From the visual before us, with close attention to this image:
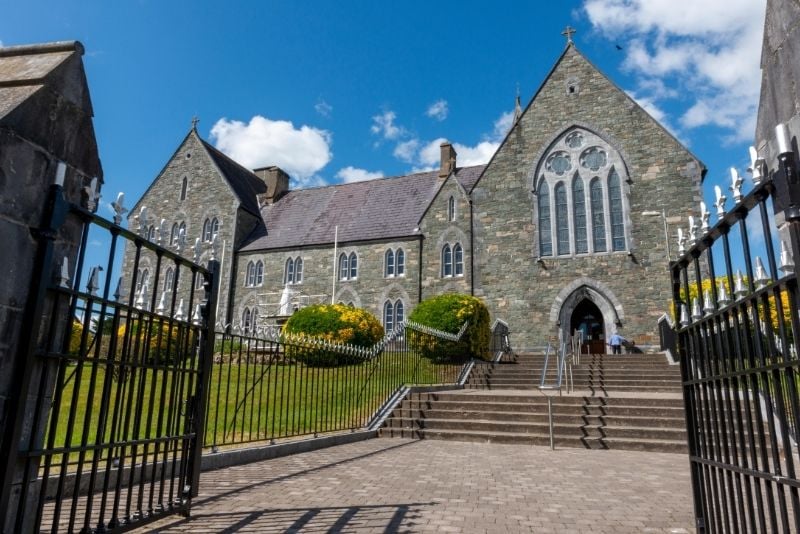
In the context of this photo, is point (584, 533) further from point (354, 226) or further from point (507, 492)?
point (354, 226)

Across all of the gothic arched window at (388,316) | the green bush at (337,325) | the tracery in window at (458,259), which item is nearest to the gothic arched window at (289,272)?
the gothic arched window at (388,316)

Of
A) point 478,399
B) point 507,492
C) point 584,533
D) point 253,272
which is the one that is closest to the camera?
point 584,533

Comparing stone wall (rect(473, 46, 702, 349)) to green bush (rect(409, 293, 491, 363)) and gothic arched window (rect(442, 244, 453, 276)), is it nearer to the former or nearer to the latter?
gothic arched window (rect(442, 244, 453, 276))

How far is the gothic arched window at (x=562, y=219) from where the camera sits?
24.5 meters

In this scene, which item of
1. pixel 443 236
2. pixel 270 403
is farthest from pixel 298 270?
pixel 270 403

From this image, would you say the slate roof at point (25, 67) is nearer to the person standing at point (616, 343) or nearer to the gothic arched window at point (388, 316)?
the person standing at point (616, 343)

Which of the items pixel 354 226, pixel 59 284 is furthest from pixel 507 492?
pixel 354 226

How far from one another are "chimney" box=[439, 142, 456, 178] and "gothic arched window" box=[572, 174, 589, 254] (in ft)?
27.7

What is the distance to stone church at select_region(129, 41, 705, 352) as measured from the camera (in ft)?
76.0

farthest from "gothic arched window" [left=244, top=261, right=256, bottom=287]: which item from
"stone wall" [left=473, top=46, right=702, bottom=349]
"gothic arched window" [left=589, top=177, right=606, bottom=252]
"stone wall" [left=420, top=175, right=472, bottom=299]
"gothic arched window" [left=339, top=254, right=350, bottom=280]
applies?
"gothic arched window" [left=589, top=177, right=606, bottom=252]

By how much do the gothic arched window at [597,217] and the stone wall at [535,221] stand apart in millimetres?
606

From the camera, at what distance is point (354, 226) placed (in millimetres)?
30812

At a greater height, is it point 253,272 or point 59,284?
point 253,272

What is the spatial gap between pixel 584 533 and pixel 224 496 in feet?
11.9
